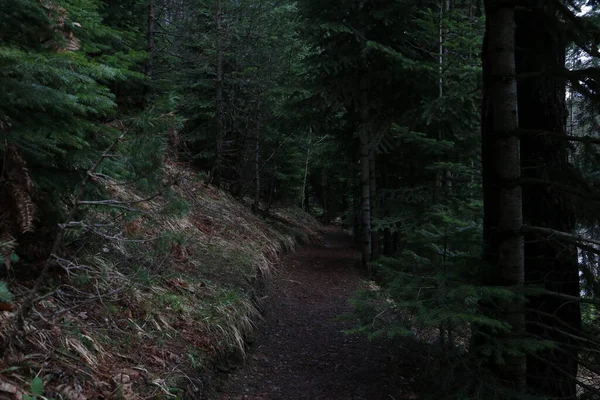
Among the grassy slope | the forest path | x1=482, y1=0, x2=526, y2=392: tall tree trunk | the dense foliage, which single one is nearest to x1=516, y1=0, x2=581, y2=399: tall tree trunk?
the dense foliage

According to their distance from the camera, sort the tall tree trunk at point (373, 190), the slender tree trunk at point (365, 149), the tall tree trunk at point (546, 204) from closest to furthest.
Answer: the tall tree trunk at point (546, 204), the slender tree trunk at point (365, 149), the tall tree trunk at point (373, 190)

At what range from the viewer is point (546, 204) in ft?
14.3

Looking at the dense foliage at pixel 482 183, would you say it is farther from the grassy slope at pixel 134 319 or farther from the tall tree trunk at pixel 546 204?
the grassy slope at pixel 134 319

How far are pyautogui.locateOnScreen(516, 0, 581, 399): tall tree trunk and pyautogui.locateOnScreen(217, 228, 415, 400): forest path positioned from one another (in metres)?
1.57

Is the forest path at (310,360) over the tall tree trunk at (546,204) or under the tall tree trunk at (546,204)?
under

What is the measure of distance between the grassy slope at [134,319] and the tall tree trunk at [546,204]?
137 inches

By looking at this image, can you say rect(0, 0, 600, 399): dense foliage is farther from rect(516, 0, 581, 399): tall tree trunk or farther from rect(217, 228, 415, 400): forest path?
rect(217, 228, 415, 400): forest path

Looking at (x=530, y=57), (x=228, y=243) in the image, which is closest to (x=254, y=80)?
(x=228, y=243)

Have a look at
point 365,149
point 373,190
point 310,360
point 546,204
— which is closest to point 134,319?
point 310,360

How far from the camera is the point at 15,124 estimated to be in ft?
10.6

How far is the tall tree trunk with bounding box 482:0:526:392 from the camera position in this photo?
12.5 ft

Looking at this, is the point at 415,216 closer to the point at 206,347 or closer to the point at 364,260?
the point at 364,260

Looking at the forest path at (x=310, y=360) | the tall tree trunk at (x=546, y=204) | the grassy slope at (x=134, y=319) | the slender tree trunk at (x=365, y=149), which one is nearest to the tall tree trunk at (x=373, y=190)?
the slender tree trunk at (x=365, y=149)

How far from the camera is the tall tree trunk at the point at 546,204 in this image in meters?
4.13
